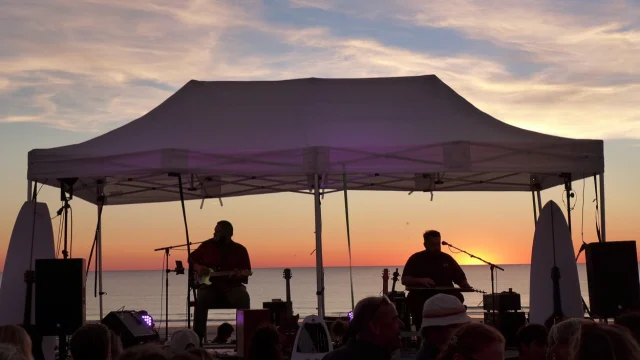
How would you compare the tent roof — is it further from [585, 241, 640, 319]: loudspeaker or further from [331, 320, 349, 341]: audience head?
[331, 320, 349, 341]: audience head

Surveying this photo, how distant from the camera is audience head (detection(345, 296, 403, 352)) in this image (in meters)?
4.46

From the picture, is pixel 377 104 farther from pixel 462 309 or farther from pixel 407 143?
pixel 462 309

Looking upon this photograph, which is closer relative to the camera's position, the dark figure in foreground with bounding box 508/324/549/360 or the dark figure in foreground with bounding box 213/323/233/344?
the dark figure in foreground with bounding box 508/324/549/360

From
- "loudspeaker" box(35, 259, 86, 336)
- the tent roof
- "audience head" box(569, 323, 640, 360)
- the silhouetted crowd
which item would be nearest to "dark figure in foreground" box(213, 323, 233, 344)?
the tent roof

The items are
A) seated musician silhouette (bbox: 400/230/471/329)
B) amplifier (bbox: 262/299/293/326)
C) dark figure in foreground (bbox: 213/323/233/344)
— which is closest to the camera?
amplifier (bbox: 262/299/293/326)

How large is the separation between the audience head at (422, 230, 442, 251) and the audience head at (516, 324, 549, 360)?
4896 millimetres

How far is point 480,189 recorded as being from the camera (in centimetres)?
1188

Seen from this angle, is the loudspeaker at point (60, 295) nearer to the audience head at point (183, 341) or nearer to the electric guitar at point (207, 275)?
the electric guitar at point (207, 275)

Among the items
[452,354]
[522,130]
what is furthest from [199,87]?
[452,354]

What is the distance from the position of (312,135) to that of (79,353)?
539 cm

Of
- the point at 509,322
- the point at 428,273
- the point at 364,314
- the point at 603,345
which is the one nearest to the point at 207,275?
the point at 428,273

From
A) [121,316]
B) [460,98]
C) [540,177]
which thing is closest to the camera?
[121,316]

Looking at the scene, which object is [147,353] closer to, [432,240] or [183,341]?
[183,341]

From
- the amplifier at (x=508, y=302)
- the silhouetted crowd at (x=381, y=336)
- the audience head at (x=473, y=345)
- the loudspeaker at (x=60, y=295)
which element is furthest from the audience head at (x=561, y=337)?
the amplifier at (x=508, y=302)
